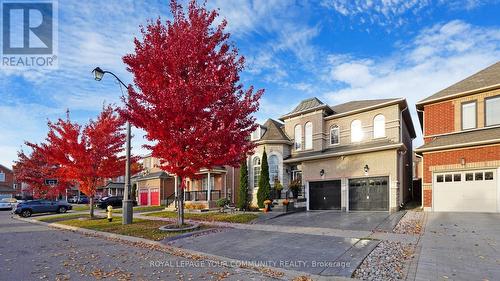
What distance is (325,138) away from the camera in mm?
23453

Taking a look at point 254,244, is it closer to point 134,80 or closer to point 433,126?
point 134,80

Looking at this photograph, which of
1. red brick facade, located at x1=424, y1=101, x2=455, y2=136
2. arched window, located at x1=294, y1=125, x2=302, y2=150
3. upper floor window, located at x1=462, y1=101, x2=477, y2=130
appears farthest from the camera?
arched window, located at x1=294, y1=125, x2=302, y2=150

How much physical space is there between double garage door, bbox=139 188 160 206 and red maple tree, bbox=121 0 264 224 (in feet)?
82.2

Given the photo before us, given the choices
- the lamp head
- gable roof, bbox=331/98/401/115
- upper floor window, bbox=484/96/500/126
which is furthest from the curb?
gable roof, bbox=331/98/401/115

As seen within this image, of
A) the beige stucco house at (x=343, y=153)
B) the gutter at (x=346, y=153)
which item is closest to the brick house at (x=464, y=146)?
the gutter at (x=346, y=153)

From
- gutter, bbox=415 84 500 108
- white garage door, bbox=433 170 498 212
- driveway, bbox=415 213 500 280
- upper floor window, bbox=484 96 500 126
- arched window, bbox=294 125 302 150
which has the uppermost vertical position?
gutter, bbox=415 84 500 108

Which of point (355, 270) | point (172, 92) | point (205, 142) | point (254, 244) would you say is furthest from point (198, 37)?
point (355, 270)

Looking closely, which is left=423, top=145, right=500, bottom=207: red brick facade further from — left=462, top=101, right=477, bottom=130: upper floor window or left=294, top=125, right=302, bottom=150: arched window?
left=294, top=125, right=302, bottom=150: arched window

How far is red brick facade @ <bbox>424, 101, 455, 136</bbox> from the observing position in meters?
18.1

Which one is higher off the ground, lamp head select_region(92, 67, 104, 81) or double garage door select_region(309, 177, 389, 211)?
lamp head select_region(92, 67, 104, 81)

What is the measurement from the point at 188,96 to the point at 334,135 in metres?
14.1

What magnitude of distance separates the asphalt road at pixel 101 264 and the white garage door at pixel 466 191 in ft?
47.4

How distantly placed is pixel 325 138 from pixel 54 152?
60.6 feet

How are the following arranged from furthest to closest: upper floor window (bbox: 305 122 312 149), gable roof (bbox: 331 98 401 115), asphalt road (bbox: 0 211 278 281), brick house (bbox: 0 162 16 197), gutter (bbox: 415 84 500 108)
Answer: brick house (bbox: 0 162 16 197)
upper floor window (bbox: 305 122 312 149)
gable roof (bbox: 331 98 401 115)
gutter (bbox: 415 84 500 108)
asphalt road (bbox: 0 211 278 281)
